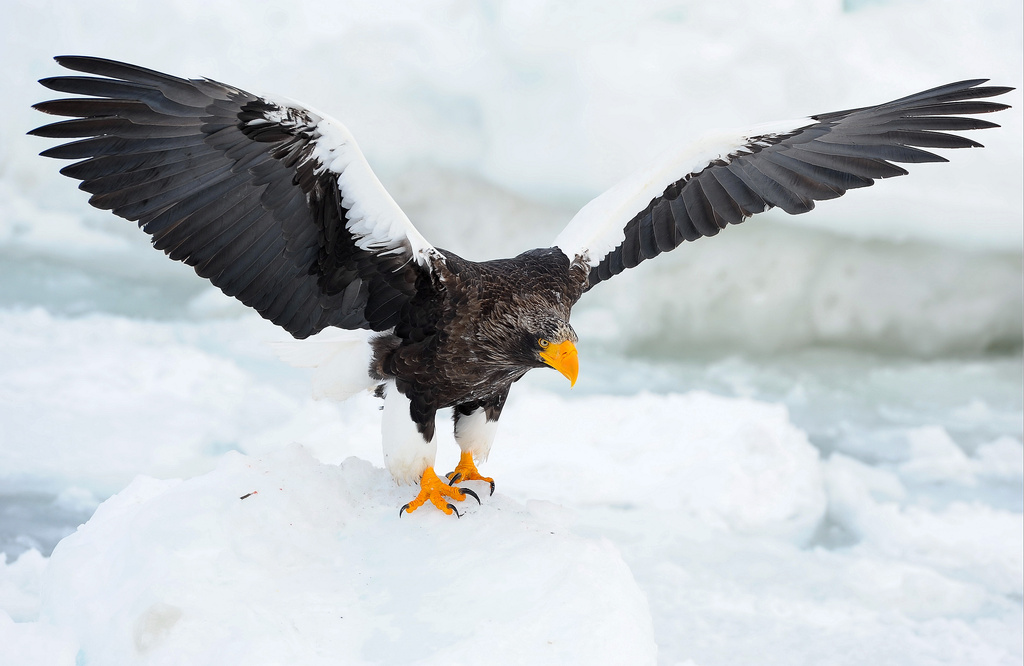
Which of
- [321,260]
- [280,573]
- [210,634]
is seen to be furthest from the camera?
[321,260]

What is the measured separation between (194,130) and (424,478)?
73.6 inches

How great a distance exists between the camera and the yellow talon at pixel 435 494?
3.61m

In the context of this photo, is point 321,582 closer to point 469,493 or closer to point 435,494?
point 435,494

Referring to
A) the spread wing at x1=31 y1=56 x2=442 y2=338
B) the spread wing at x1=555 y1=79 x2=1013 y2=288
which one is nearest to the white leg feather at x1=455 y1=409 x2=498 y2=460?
the spread wing at x1=31 y1=56 x2=442 y2=338

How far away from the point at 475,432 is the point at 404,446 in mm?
499

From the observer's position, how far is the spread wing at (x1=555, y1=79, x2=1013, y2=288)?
161 inches

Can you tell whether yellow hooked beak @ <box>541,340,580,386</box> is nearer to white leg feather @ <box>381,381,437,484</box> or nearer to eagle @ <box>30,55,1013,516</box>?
eagle @ <box>30,55,1013,516</box>

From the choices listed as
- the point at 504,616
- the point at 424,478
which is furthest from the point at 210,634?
the point at 424,478

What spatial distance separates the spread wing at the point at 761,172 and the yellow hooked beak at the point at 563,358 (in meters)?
0.85

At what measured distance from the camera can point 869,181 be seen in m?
4.13

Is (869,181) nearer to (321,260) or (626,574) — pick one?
(626,574)

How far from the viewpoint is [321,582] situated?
304cm

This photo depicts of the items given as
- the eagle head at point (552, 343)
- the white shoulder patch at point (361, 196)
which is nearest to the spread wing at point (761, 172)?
the eagle head at point (552, 343)

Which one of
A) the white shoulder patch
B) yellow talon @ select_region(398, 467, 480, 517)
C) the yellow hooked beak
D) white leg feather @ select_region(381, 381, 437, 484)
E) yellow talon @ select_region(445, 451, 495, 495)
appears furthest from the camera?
yellow talon @ select_region(445, 451, 495, 495)
